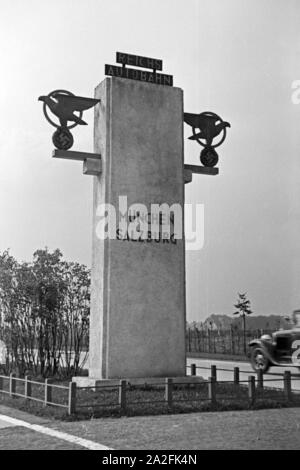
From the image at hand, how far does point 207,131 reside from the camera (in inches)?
769

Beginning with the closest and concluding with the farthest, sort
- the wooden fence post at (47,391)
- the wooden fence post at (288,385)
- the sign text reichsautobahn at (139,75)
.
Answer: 1. the wooden fence post at (47,391)
2. the wooden fence post at (288,385)
3. the sign text reichsautobahn at (139,75)

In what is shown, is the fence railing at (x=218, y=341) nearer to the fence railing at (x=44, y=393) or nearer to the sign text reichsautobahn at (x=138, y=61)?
the fence railing at (x=44, y=393)

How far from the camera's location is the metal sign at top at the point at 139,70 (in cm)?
1833

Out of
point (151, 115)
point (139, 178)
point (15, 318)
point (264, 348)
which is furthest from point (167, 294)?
point (264, 348)

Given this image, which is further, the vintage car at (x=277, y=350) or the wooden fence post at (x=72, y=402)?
the wooden fence post at (x=72, y=402)

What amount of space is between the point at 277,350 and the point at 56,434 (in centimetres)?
493

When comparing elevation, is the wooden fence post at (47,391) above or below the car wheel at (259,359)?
below

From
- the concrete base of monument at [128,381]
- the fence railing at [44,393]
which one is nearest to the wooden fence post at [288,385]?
the concrete base of monument at [128,381]

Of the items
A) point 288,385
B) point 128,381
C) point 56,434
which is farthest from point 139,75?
→ point 56,434

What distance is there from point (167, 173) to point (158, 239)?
1.82m

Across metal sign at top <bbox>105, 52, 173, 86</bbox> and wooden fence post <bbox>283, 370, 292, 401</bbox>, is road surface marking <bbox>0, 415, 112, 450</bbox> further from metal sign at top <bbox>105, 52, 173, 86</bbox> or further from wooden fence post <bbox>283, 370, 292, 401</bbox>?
metal sign at top <bbox>105, 52, 173, 86</bbox>

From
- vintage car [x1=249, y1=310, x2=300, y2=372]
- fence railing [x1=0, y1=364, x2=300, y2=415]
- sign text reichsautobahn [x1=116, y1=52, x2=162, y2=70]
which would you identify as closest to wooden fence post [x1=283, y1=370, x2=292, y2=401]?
fence railing [x1=0, y1=364, x2=300, y2=415]

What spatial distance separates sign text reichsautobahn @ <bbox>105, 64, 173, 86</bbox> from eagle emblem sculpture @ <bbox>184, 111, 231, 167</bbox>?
1.19 metres

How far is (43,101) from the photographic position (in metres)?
17.4
